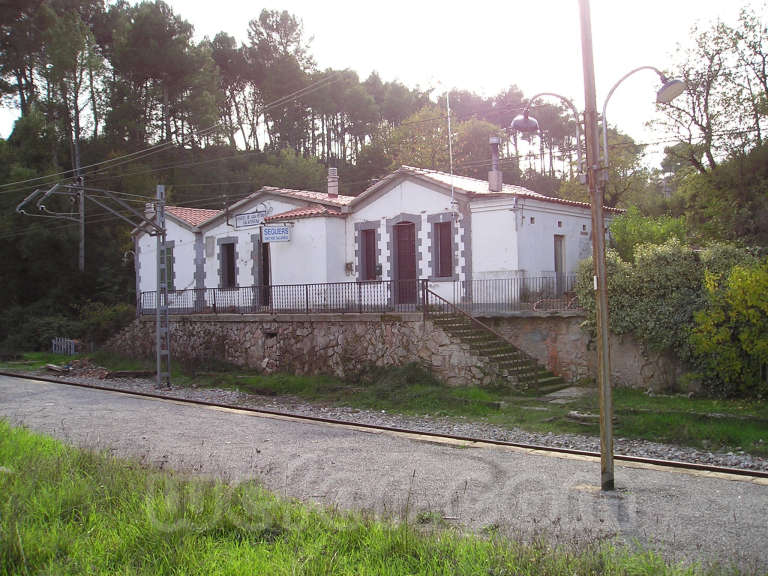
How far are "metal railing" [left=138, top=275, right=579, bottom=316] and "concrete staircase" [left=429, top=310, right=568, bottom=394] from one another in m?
0.66

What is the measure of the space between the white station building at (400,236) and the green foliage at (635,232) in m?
1.09

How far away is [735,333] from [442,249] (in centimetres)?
931

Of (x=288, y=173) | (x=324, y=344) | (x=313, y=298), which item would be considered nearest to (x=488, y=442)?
(x=324, y=344)

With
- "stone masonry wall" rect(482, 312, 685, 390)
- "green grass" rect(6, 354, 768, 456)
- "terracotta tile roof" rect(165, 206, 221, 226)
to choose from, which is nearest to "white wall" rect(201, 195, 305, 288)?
"terracotta tile roof" rect(165, 206, 221, 226)

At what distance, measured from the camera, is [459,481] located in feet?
28.5

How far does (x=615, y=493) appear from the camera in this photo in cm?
798

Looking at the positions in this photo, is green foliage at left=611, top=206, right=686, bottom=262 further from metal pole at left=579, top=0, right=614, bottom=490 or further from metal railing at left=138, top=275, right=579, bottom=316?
metal pole at left=579, top=0, right=614, bottom=490

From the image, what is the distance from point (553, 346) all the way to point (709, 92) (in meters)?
17.9

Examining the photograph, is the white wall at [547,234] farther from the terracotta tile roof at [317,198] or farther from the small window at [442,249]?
the terracotta tile roof at [317,198]

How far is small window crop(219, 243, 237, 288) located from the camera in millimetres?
27203

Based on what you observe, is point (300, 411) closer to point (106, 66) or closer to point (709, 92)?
point (709, 92)

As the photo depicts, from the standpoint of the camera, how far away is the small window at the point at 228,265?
89.2 ft

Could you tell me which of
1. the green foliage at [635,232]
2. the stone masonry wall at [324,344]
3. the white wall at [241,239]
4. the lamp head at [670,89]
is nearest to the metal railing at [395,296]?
the stone masonry wall at [324,344]

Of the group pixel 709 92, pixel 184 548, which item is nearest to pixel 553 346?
pixel 184 548
